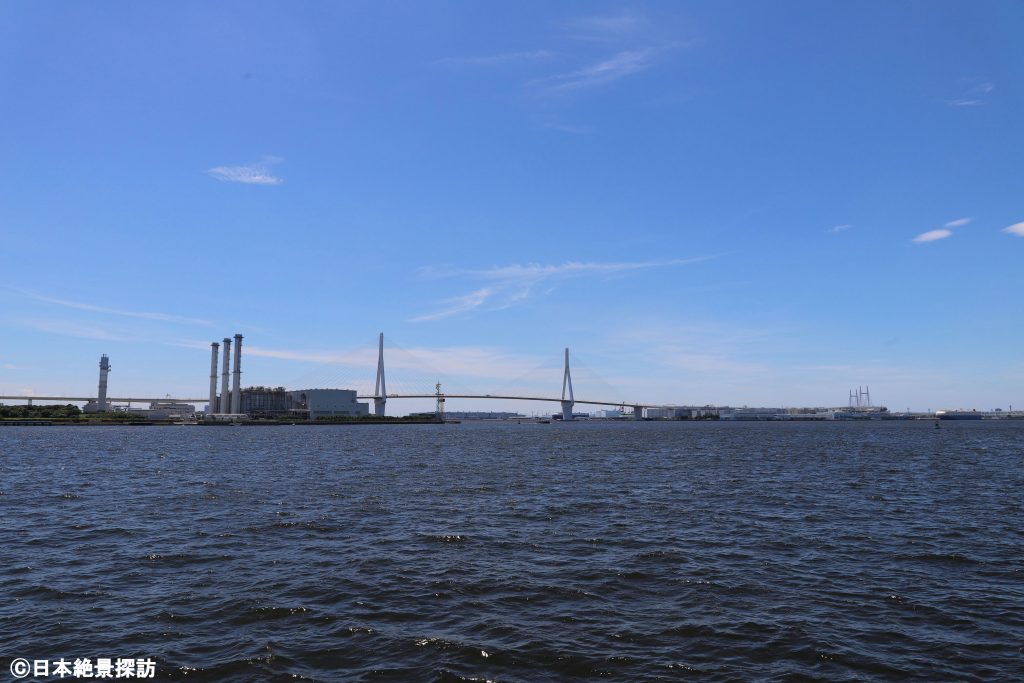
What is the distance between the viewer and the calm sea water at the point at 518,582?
13.2 meters

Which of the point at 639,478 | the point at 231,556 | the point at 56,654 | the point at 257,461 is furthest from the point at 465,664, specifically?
the point at 257,461

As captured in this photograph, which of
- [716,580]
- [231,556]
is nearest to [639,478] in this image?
[716,580]

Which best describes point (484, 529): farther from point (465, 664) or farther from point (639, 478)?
point (639, 478)

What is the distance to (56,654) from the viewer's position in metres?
13.2

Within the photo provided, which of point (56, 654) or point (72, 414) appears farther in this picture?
point (72, 414)

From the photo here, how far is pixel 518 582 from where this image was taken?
1858cm

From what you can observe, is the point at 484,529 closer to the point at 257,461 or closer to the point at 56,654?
the point at 56,654

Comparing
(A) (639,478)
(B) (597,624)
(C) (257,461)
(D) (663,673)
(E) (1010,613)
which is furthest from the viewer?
(C) (257,461)

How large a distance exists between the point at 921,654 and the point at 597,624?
6735 mm

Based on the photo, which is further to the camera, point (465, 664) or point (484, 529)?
point (484, 529)

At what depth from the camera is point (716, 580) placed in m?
18.9

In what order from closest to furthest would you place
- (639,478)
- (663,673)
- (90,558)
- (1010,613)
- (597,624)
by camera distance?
1. (663,673)
2. (597,624)
3. (1010,613)
4. (90,558)
5. (639,478)

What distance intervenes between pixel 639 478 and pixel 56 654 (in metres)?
37.4

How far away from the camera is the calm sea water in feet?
43.3
